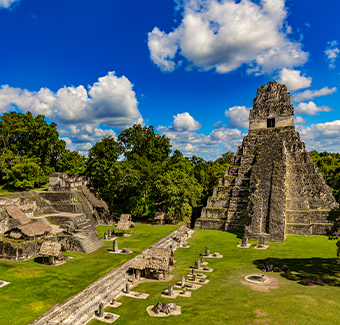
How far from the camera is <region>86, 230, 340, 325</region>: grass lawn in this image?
12.5 metres

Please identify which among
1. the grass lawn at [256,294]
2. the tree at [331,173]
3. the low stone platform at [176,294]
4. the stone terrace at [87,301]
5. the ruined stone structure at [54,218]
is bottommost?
the stone terrace at [87,301]

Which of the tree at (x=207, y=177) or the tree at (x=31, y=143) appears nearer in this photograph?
the tree at (x=31, y=143)

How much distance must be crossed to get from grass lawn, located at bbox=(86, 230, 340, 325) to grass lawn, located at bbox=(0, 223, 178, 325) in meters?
3.32

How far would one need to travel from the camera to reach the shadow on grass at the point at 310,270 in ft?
54.5

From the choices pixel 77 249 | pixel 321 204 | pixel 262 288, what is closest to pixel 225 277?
pixel 262 288

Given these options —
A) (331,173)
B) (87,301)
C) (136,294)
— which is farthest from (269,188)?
(87,301)

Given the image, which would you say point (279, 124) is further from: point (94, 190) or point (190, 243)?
point (94, 190)

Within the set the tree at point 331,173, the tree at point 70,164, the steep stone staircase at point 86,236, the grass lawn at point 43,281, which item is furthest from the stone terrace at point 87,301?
the tree at point 70,164

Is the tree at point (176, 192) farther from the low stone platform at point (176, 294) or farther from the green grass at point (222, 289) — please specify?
the low stone platform at point (176, 294)

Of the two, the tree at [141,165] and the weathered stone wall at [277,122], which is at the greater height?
the weathered stone wall at [277,122]

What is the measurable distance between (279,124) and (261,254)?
908 inches

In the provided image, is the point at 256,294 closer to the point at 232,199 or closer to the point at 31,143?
the point at 232,199

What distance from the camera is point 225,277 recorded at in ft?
59.8

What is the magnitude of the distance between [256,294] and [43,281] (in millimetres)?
13960
